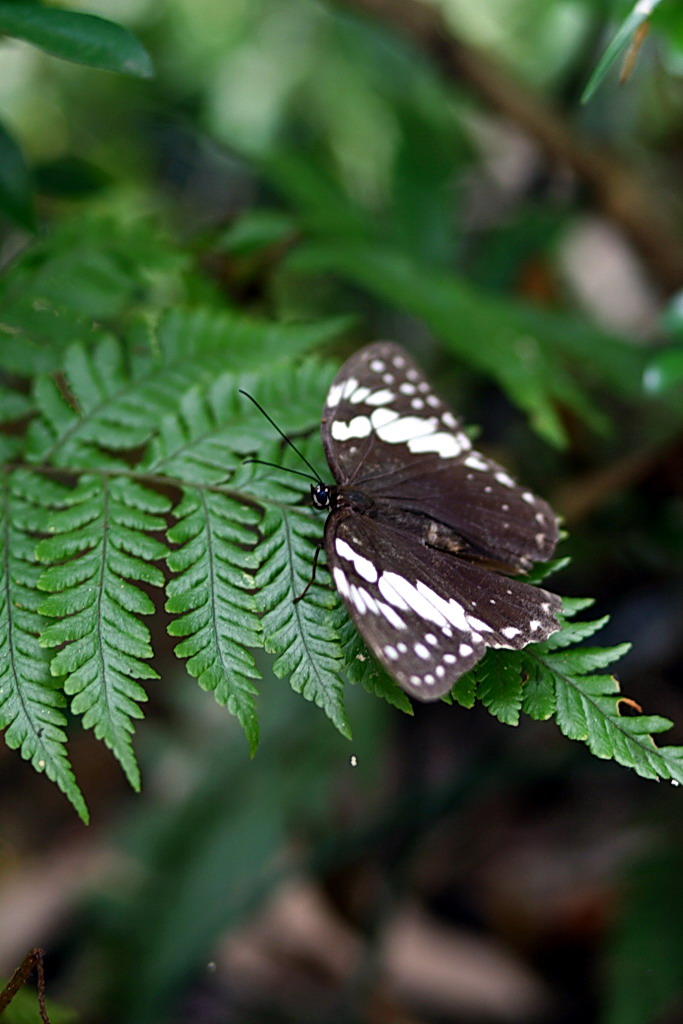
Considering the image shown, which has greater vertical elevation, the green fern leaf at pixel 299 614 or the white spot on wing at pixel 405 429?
the white spot on wing at pixel 405 429

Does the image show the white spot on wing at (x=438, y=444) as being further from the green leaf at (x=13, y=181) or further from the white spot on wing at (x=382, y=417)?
the green leaf at (x=13, y=181)

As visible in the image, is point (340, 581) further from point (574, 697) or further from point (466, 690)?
point (574, 697)

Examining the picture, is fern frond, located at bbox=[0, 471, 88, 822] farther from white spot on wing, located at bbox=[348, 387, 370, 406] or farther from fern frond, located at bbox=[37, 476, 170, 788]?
white spot on wing, located at bbox=[348, 387, 370, 406]

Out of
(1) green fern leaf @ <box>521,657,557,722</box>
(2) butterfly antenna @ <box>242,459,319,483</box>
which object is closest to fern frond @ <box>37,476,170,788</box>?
(2) butterfly antenna @ <box>242,459,319,483</box>

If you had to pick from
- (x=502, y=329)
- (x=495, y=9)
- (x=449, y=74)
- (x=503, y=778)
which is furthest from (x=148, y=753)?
(x=495, y=9)

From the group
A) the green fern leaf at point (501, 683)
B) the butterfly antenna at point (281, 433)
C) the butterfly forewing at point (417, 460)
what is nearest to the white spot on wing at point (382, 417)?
the butterfly forewing at point (417, 460)

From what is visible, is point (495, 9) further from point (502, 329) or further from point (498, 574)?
point (498, 574)
